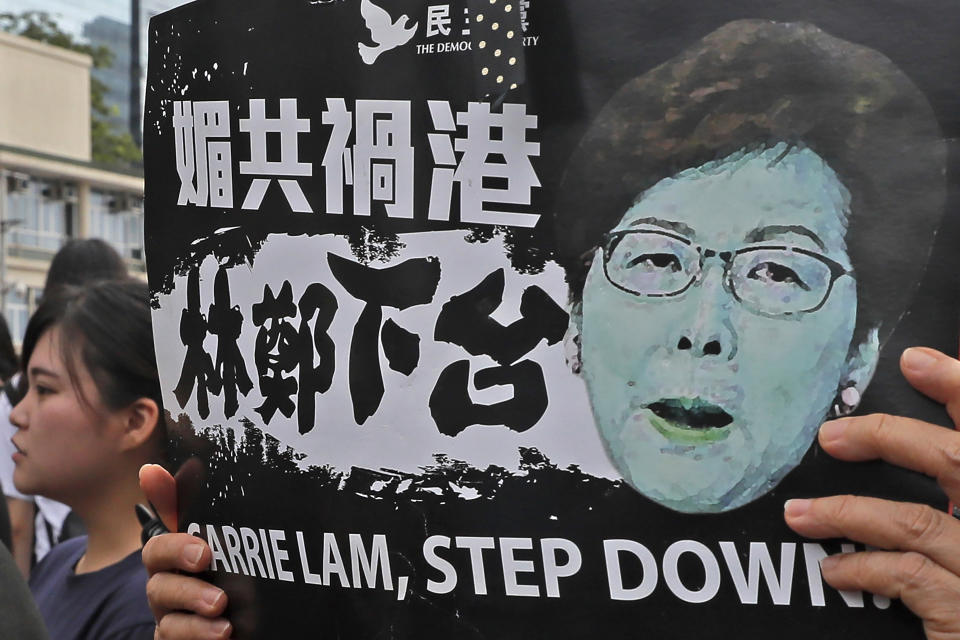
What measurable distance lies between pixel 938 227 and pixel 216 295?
55 centimetres

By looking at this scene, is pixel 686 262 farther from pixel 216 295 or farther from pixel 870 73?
pixel 216 295

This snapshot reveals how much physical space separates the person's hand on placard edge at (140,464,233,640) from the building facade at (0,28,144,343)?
28.2 metres

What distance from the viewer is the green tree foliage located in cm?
3462

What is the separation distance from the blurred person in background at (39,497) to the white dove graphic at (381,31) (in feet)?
8.85

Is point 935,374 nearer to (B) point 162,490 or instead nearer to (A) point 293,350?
(A) point 293,350

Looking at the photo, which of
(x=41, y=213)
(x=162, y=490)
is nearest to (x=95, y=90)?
(x=41, y=213)

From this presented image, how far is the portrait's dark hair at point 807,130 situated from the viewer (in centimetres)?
83

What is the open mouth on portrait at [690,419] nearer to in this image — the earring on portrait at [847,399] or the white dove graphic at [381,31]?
the earring on portrait at [847,399]

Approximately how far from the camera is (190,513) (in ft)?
3.53

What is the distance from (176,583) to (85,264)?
2.64 m

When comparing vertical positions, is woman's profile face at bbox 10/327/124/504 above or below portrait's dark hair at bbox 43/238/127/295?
below

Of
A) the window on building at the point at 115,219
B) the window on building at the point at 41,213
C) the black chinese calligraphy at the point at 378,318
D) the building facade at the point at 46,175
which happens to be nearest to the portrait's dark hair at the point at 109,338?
the black chinese calligraphy at the point at 378,318

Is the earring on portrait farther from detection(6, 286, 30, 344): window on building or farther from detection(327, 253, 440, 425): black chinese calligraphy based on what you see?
detection(6, 286, 30, 344): window on building

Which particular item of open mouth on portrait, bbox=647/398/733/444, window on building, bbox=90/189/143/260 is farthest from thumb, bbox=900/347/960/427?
window on building, bbox=90/189/143/260
